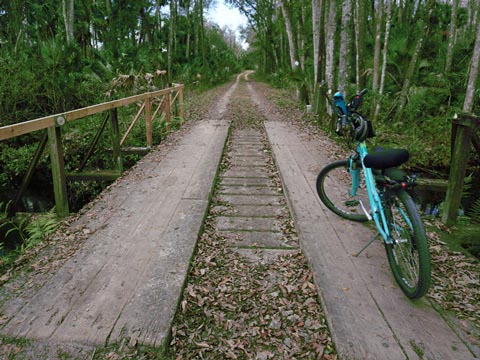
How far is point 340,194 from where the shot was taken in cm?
466

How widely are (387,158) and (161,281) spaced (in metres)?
2.01

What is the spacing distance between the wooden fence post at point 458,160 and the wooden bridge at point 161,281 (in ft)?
3.25

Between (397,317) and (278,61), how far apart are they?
2994 cm

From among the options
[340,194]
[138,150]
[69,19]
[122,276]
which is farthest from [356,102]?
[69,19]

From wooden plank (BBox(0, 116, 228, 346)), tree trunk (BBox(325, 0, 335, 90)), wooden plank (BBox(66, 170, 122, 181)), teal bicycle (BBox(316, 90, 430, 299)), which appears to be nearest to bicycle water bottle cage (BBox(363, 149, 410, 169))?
teal bicycle (BBox(316, 90, 430, 299))

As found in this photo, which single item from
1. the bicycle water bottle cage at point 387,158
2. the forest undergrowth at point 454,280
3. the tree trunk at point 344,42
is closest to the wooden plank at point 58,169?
the bicycle water bottle cage at point 387,158

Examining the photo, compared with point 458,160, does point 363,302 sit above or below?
below

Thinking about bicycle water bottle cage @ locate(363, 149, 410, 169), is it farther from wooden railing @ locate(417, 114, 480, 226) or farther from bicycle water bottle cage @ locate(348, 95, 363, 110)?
wooden railing @ locate(417, 114, 480, 226)

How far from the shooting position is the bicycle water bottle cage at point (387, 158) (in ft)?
9.00

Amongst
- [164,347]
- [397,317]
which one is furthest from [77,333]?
[397,317]

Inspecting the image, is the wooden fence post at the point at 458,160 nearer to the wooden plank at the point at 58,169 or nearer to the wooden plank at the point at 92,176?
the wooden plank at the point at 58,169

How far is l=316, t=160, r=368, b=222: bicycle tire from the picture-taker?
396 cm

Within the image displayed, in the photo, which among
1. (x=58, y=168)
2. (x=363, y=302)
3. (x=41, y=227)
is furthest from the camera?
(x=58, y=168)

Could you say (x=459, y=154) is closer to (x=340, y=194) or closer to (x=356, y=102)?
(x=356, y=102)
